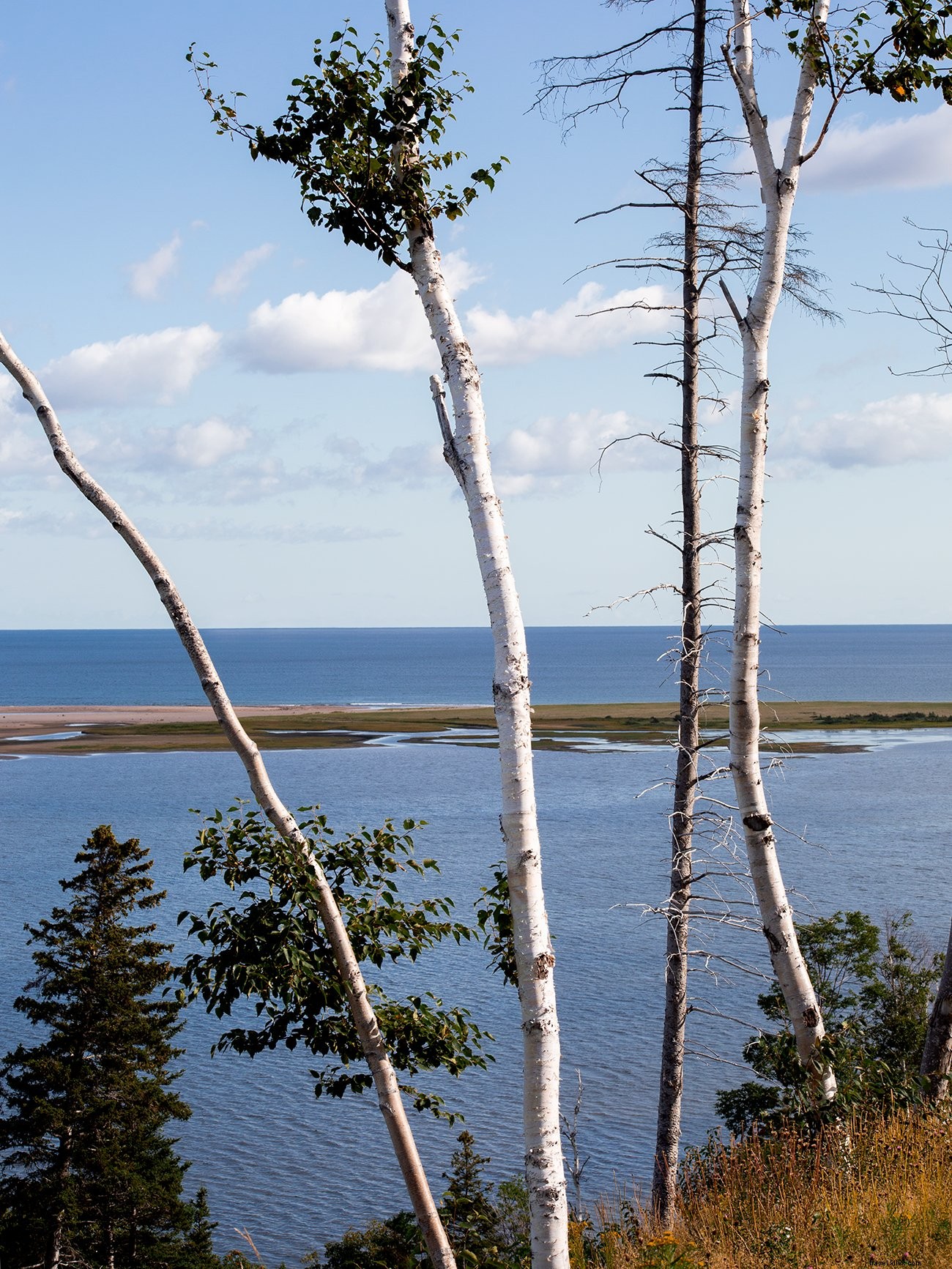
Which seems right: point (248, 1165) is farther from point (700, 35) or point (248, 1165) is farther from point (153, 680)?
point (153, 680)

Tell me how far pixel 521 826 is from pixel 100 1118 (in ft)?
52.4

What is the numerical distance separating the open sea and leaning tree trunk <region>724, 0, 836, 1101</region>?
34.1 inches

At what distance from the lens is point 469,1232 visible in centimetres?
816

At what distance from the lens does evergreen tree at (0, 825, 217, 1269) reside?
60.0 feet

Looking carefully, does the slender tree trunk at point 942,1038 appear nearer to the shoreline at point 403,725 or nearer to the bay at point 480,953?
the bay at point 480,953

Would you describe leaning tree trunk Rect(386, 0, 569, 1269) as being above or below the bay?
above

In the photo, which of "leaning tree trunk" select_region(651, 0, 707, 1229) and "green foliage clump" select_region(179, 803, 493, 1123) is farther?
"leaning tree trunk" select_region(651, 0, 707, 1229)

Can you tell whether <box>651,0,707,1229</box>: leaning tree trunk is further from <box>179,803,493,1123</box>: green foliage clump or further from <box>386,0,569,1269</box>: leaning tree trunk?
<box>386,0,569,1269</box>: leaning tree trunk

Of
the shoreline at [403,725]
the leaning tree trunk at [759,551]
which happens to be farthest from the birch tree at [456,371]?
the shoreline at [403,725]

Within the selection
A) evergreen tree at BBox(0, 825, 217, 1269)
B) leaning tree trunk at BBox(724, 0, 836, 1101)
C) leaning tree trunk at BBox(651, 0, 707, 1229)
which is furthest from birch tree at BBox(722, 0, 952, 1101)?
evergreen tree at BBox(0, 825, 217, 1269)

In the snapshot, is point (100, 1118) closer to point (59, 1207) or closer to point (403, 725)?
point (59, 1207)

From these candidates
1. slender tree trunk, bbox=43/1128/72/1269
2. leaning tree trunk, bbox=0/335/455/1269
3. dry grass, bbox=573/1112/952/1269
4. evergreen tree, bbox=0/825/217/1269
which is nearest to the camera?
dry grass, bbox=573/1112/952/1269

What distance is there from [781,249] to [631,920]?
89.9 feet

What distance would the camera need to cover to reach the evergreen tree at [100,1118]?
18.3m
